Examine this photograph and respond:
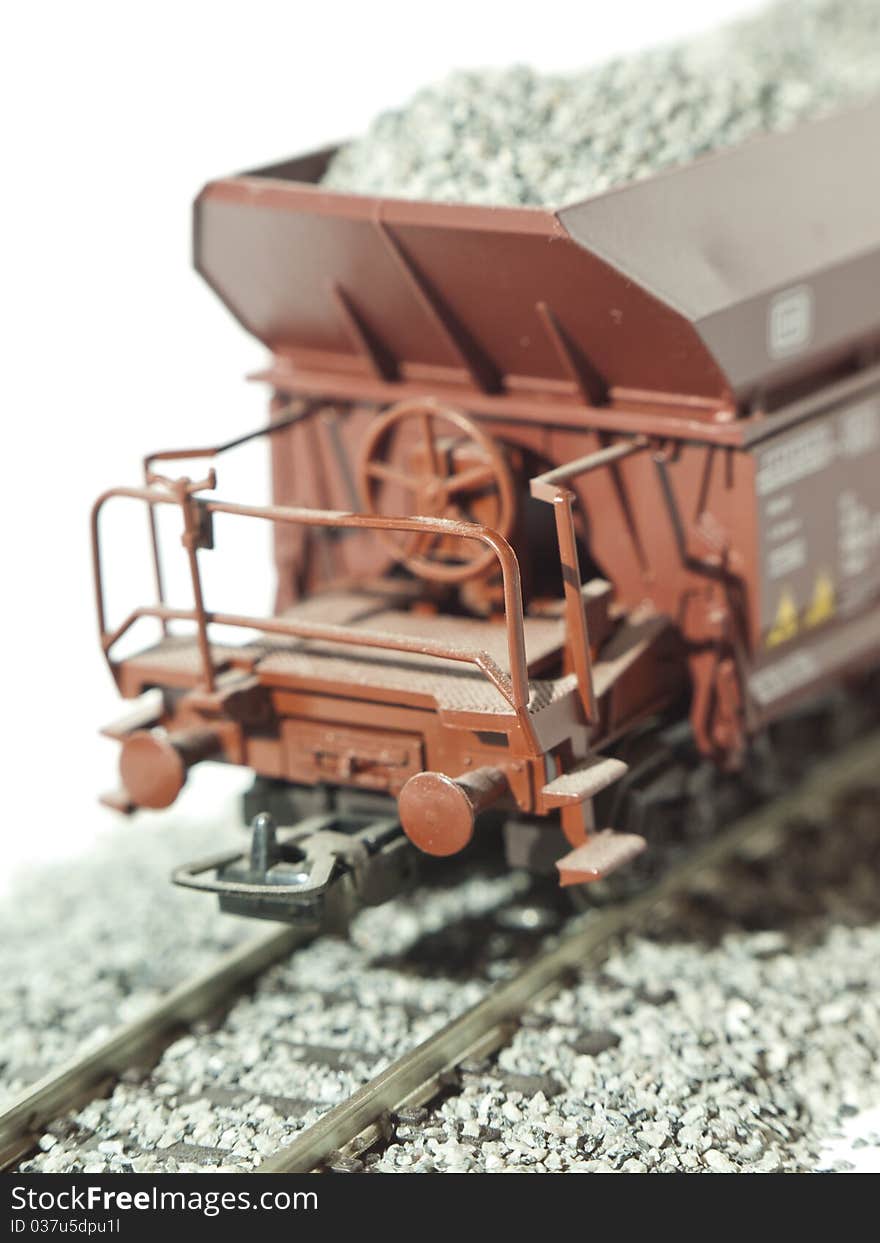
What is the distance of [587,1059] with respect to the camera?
6867mm

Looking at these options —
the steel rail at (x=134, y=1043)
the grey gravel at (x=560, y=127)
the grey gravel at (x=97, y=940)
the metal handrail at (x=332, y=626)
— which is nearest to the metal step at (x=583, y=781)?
the metal handrail at (x=332, y=626)

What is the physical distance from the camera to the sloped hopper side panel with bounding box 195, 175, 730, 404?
260 inches

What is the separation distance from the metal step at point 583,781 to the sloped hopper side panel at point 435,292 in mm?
1506

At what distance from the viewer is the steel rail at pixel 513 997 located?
627 cm

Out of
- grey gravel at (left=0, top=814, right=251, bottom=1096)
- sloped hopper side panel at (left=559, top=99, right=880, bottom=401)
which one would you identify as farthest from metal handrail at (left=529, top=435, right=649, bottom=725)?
grey gravel at (left=0, top=814, right=251, bottom=1096)

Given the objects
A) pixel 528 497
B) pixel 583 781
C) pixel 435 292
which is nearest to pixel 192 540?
pixel 435 292

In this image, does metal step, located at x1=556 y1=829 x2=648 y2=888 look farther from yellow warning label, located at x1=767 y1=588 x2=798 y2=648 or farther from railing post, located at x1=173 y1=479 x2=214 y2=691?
railing post, located at x1=173 y1=479 x2=214 y2=691

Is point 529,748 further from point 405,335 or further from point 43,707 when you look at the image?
point 43,707

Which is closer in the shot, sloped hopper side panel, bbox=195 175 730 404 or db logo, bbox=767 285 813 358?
sloped hopper side panel, bbox=195 175 730 404

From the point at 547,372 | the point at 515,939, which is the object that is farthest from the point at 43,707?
the point at 547,372

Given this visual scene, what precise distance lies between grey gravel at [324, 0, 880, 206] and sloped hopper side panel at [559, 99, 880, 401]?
323 mm

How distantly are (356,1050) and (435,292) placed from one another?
305 cm

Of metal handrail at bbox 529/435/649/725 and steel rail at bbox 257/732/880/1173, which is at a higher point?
metal handrail at bbox 529/435/649/725

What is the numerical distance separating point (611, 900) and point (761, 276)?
9.54 feet
